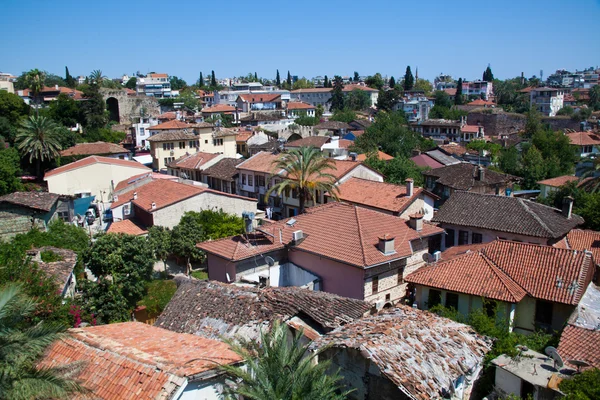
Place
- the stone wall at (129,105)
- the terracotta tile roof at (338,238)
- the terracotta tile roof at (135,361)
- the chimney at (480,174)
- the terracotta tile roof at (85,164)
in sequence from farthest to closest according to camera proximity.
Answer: the stone wall at (129,105) < the terracotta tile roof at (85,164) < the chimney at (480,174) < the terracotta tile roof at (338,238) < the terracotta tile roof at (135,361)

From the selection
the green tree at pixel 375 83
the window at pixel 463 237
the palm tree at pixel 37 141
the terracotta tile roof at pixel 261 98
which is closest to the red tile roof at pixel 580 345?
the window at pixel 463 237

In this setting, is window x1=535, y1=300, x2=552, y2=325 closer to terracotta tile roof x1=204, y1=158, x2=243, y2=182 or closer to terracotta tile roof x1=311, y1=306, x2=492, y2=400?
terracotta tile roof x1=311, y1=306, x2=492, y2=400

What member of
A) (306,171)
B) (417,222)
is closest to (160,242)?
(306,171)

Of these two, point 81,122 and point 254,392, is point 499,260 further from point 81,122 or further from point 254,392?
point 81,122

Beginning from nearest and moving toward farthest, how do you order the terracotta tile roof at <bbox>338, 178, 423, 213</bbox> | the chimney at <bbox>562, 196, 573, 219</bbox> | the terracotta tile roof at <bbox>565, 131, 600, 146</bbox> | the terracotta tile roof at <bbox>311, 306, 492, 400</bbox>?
the terracotta tile roof at <bbox>311, 306, 492, 400</bbox>, the chimney at <bbox>562, 196, 573, 219</bbox>, the terracotta tile roof at <bbox>338, 178, 423, 213</bbox>, the terracotta tile roof at <bbox>565, 131, 600, 146</bbox>

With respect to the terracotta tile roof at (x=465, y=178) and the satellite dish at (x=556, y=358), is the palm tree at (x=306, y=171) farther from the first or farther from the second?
the satellite dish at (x=556, y=358)

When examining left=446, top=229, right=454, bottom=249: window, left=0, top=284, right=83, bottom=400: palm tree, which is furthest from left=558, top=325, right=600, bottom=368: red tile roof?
left=446, top=229, right=454, bottom=249: window
